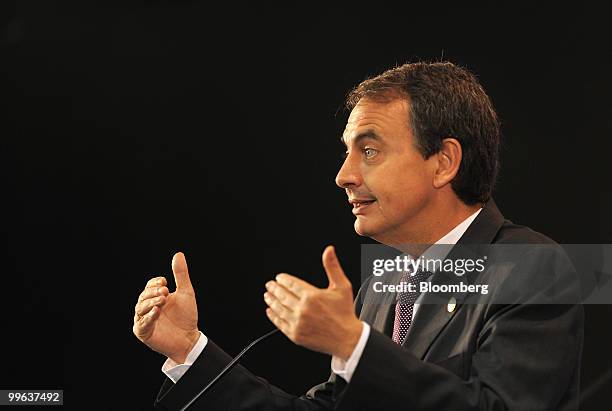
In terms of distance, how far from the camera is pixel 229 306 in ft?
10.0

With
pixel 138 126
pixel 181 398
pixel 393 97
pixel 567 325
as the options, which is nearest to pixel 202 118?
pixel 138 126

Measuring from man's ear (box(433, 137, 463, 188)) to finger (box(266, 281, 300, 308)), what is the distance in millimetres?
646

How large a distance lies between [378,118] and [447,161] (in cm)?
19

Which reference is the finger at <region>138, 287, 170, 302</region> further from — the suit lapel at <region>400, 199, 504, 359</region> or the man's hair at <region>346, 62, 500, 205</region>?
the man's hair at <region>346, 62, 500, 205</region>

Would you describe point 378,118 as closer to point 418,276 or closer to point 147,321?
point 418,276

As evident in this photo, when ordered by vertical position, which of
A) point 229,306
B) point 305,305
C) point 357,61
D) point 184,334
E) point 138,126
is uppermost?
point 357,61

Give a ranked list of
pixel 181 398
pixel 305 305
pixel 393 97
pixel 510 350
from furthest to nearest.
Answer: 1. pixel 393 97
2. pixel 181 398
3. pixel 510 350
4. pixel 305 305

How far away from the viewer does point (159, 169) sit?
3.08 metres

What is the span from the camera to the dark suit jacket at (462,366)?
1493mm

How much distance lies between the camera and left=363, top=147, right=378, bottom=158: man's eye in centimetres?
199

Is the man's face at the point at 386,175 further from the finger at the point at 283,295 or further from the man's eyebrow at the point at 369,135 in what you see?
the finger at the point at 283,295

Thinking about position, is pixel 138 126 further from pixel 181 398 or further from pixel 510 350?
pixel 510 350

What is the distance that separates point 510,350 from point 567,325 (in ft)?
0.44

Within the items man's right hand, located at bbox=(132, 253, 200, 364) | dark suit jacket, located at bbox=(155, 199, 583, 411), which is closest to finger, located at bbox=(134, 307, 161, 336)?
man's right hand, located at bbox=(132, 253, 200, 364)
